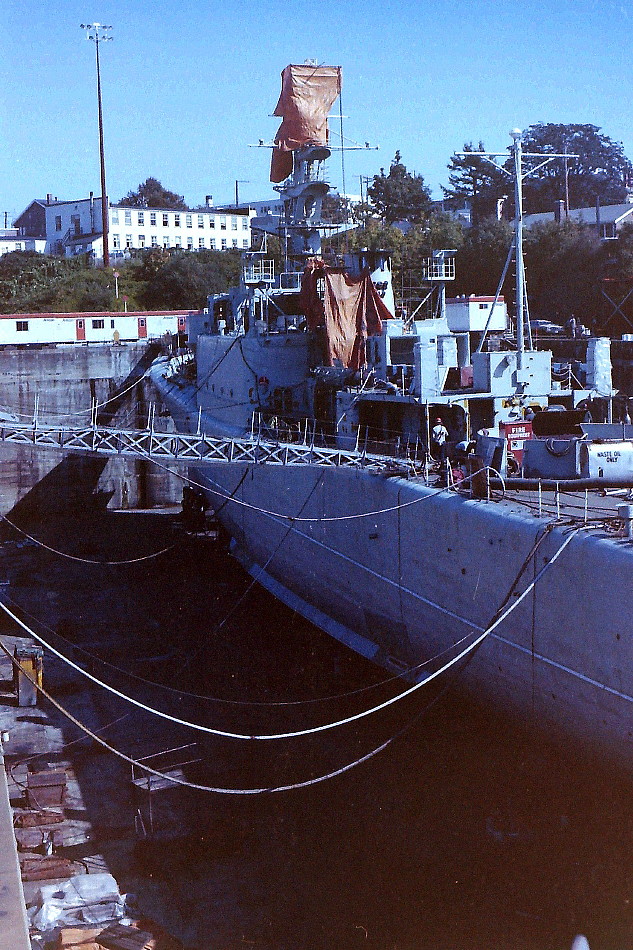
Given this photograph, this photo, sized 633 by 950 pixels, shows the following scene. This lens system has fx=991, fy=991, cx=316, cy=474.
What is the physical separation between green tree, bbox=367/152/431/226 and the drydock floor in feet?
184

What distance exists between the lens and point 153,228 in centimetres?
7900

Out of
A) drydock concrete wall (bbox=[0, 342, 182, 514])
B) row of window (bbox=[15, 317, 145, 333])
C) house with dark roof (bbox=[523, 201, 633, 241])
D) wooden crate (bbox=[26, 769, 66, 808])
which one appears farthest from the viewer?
row of window (bbox=[15, 317, 145, 333])

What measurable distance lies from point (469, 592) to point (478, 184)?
5736 centimetres

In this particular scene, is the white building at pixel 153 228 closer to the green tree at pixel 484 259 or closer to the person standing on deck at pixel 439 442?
the green tree at pixel 484 259

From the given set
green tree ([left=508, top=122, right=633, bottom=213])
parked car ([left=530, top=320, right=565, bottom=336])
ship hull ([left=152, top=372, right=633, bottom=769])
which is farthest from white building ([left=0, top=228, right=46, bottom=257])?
ship hull ([left=152, top=372, right=633, bottom=769])

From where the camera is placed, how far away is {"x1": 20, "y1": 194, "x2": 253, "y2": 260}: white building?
77562mm

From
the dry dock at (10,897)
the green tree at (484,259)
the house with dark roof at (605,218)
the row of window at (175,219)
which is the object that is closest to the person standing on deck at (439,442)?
the dry dock at (10,897)

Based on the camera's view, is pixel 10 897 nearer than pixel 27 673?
Yes

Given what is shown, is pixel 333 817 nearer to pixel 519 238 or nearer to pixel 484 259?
pixel 519 238

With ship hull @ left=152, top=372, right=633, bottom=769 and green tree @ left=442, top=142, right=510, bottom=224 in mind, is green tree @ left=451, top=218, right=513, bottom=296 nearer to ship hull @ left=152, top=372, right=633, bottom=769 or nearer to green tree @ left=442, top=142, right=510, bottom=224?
green tree @ left=442, top=142, right=510, bottom=224

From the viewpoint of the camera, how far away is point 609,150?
7144 centimetres

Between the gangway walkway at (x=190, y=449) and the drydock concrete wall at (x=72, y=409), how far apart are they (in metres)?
14.3

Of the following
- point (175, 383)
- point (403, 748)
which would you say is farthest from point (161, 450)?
point (175, 383)

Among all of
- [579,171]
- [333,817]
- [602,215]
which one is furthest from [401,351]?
[579,171]
